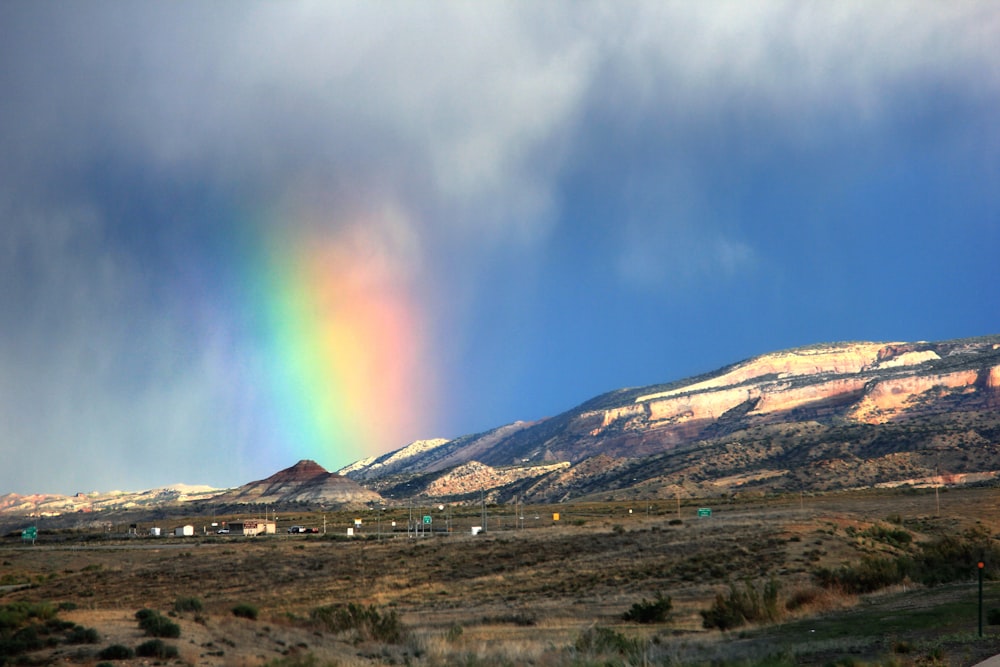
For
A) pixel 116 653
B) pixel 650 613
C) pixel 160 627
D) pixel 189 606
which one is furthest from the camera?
pixel 650 613

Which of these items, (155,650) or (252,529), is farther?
(252,529)

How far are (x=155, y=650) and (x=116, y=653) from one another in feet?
2.74

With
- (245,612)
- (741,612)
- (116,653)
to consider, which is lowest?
(741,612)

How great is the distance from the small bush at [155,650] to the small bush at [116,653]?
22 centimetres

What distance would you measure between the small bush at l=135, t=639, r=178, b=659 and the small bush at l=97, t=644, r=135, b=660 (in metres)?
0.22

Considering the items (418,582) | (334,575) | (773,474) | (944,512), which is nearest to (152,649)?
(418,582)

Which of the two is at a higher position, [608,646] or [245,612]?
[245,612]

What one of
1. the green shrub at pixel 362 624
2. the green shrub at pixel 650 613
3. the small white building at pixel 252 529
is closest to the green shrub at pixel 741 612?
the green shrub at pixel 650 613

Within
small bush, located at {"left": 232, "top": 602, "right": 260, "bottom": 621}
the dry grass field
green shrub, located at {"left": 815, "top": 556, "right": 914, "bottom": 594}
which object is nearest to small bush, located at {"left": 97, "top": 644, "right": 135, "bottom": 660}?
the dry grass field

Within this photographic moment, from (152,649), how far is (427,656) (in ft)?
22.4

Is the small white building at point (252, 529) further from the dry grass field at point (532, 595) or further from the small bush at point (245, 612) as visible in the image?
the small bush at point (245, 612)

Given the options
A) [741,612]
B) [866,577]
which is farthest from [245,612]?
[866,577]

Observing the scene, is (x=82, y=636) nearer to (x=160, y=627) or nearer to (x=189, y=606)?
(x=160, y=627)

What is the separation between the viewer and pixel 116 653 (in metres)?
20.7
